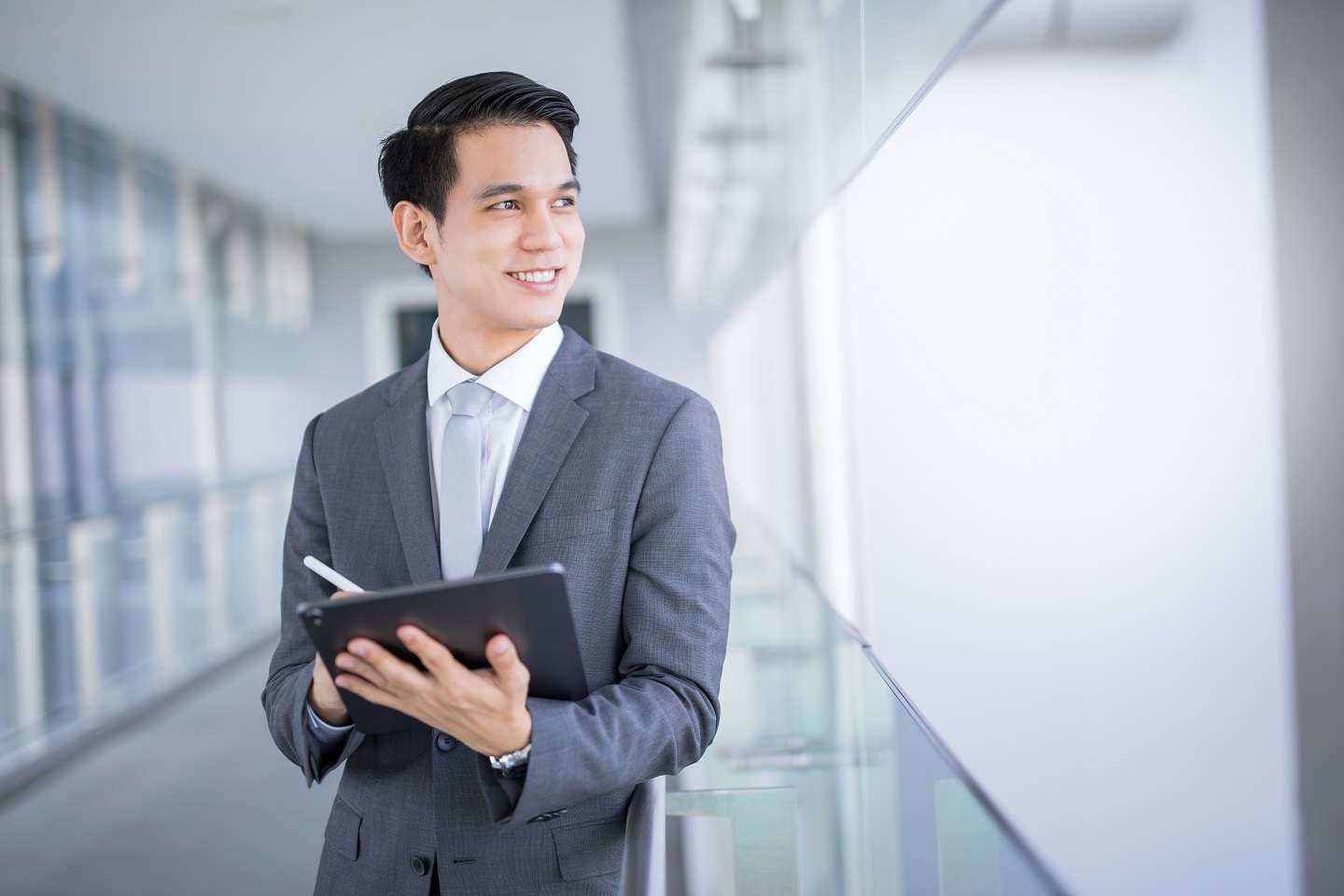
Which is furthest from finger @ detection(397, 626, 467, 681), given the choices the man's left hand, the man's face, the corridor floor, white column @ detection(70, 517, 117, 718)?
white column @ detection(70, 517, 117, 718)


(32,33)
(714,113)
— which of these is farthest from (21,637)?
(714,113)

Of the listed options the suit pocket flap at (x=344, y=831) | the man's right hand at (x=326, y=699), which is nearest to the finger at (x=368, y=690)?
the man's right hand at (x=326, y=699)

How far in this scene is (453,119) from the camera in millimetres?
1257

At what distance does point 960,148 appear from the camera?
1.86 m

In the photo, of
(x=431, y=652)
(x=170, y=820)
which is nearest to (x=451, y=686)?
(x=431, y=652)

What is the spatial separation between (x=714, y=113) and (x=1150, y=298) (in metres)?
3.14

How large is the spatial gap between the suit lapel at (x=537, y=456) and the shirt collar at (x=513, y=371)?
2 centimetres

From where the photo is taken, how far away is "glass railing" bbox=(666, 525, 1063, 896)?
1.03m

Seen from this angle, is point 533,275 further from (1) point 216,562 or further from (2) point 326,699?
(1) point 216,562

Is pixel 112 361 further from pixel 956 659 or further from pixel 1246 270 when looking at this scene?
pixel 1246 270

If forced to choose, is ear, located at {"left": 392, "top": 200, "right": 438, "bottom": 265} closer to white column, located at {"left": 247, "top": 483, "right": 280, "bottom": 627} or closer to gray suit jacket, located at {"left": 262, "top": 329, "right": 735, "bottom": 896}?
gray suit jacket, located at {"left": 262, "top": 329, "right": 735, "bottom": 896}

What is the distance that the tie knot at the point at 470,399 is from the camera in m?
1.32

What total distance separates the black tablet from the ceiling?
12.3 ft

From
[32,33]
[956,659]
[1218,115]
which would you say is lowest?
[956,659]
